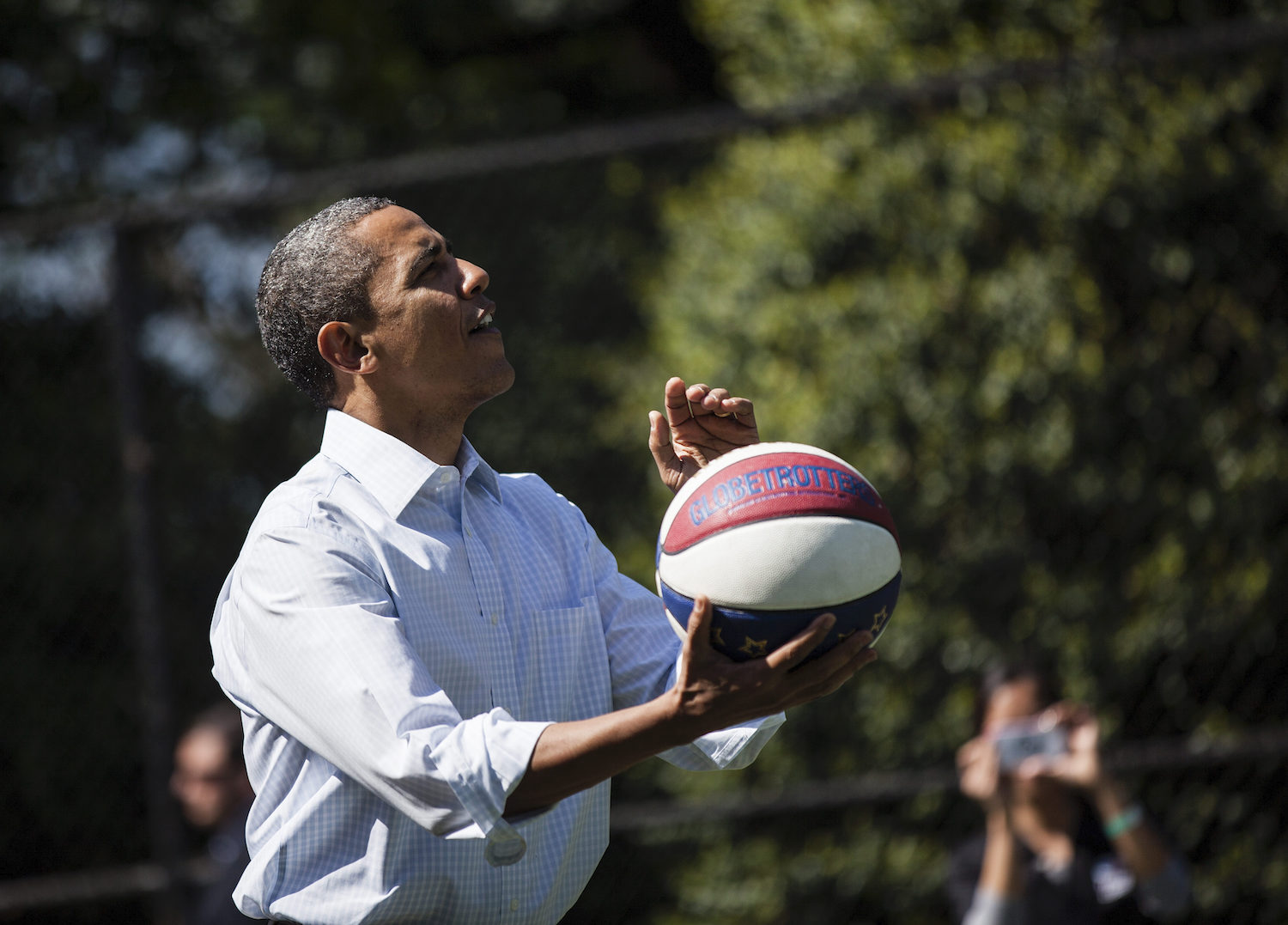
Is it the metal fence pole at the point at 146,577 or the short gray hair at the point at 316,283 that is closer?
the short gray hair at the point at 316,283

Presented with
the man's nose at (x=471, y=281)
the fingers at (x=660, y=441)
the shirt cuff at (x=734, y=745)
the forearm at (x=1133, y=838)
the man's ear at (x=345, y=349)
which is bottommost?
the forearm at (x=1133, y=838)

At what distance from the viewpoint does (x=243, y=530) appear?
18.7 feet

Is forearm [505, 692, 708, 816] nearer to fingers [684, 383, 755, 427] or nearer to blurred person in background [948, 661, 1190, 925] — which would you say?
fingers [684, 383, 755, 427]

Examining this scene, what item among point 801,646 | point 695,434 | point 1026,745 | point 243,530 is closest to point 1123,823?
point 1026,745

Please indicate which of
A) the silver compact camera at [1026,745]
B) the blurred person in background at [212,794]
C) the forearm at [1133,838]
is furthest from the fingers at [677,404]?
the blurred person in background at [212,794]

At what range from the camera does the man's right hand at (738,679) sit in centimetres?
189

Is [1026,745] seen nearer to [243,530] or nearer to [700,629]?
[700,629]

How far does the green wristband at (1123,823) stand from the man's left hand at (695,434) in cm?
210

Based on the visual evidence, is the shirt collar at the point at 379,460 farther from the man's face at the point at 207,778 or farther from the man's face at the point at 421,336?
the man's face at the point at 207,778

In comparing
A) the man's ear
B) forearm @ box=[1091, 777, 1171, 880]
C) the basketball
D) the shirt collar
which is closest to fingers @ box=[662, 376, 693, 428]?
the basketball

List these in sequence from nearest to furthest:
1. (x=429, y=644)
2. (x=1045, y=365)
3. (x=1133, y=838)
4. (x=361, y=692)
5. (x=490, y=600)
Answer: (x=361, y=692) < (x=429, y=644) < (x=490, y=600) < (x=1133, y=838) < (x=1045, y=365)

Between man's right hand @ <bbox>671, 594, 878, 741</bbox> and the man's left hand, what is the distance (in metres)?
0.67

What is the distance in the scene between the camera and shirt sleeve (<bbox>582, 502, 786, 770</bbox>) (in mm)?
2516

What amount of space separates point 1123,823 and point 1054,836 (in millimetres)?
224
